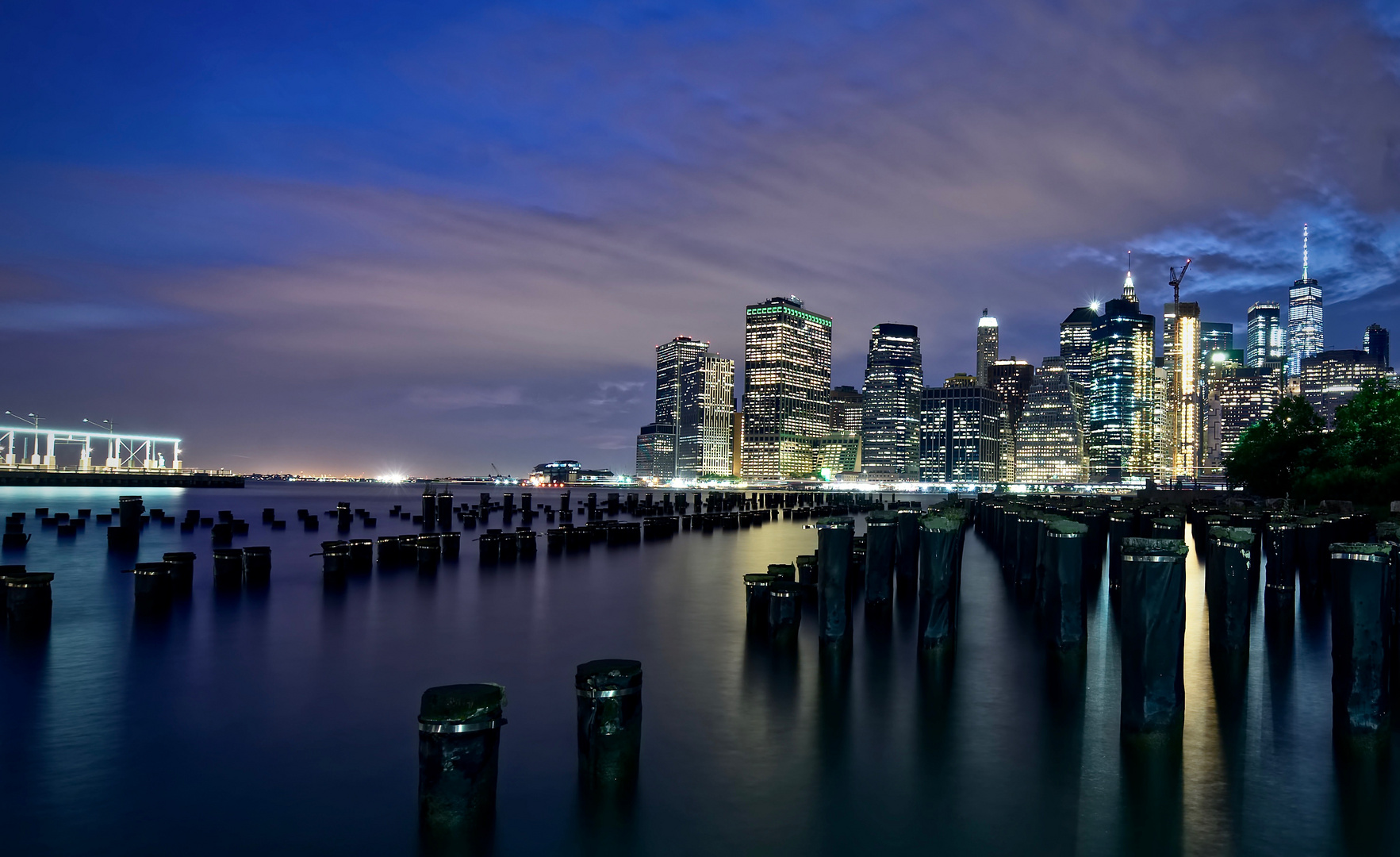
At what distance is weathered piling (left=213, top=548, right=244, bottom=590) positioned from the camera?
27203 millimetres

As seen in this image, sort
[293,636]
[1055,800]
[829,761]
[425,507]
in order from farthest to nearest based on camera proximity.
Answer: [425,507]
[293,636]
[829,761]
[1055,800]

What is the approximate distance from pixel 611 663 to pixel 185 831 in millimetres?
4470

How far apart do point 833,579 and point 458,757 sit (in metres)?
10.2

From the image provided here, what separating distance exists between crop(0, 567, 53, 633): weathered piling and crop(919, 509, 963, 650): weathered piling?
1903cm

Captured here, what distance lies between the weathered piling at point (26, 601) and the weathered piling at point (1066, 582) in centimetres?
2155

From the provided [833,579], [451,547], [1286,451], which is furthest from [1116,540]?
[1286,451]

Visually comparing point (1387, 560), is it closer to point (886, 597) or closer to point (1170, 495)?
point (886, 597)

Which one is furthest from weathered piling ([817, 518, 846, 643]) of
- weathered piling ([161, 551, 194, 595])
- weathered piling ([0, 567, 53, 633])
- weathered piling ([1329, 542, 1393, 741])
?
weathered piling ([161, 551, 194, 595])

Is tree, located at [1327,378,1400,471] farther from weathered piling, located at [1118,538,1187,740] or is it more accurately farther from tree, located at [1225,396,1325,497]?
weathered piling, located at [1118,538,1187,740]

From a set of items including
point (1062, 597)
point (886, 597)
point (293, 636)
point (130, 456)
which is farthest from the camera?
point (130, 456)

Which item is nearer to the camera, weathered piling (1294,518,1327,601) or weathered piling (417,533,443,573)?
weathered piling (1294,518,1327,601)

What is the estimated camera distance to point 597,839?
8.28 metres

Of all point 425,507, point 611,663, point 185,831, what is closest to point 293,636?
point 185,831

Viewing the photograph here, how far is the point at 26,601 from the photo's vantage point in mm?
19484
